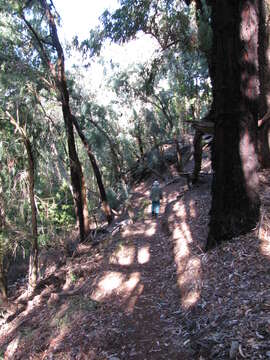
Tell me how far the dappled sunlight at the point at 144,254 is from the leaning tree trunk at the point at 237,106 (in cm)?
270

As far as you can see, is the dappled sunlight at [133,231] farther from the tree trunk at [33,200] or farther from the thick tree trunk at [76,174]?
the tree trunk at [33,200]

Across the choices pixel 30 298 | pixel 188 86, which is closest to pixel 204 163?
pixel 188 86

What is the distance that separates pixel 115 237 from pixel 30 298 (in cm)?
330

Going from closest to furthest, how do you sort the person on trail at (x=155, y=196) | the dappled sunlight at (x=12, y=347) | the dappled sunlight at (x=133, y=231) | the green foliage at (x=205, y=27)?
the green foliage at (x=205, y=27)
the dappled sunlight at (x=12, y=347)
the dappled sunlight at (x=133, y=231)
the person on trail at (x=155, y=196)

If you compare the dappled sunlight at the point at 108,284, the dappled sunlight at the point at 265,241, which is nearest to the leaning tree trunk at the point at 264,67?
the dappled sunlight at the point at 265,241

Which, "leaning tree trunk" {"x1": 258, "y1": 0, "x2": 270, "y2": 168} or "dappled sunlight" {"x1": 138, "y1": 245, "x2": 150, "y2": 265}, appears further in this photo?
"leaning tree trunk" {"x1": 258, "y1": 0, "x2": 270, "y2": 168}

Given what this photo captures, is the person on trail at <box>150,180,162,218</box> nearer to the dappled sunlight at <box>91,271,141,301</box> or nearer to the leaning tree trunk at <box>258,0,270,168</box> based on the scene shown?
the leaning tree trunk at <box>258,0,270,168</box>

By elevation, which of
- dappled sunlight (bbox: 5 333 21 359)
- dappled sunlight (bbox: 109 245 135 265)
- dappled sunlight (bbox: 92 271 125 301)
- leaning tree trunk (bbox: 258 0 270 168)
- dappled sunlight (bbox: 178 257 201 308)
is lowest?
dappled sunlight (bbox: 5 333 21 359)

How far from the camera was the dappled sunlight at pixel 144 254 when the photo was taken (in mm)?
8198

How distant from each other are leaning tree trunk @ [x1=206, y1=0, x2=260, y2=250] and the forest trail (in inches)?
18.0

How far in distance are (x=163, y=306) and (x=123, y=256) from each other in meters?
3.16

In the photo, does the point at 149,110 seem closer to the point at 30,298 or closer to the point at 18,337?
the point at 30,298

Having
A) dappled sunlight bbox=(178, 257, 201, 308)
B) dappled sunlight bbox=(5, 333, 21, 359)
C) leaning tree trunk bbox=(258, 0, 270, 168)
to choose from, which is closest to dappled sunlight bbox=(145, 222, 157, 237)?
dappled sunlight bbox=(178, 257, 201, 308)

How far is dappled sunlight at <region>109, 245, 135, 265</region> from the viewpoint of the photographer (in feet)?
27.7
